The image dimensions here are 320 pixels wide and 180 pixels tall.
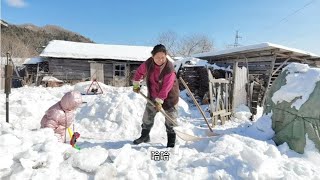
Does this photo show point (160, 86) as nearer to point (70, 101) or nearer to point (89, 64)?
point (70, 101)

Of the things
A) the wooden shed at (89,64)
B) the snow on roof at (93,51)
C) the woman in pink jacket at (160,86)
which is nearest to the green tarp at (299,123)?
the woman in pink jacket at (160,86)

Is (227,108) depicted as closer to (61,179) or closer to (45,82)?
(61,179)

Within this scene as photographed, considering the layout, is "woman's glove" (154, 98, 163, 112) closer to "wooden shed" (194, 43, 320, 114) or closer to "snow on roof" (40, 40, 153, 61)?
"wooden shed" (194, 43, 320, 114)

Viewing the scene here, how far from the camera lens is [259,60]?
45.0ft

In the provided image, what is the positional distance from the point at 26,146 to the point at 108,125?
3487 mm

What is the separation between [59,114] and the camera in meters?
4.32

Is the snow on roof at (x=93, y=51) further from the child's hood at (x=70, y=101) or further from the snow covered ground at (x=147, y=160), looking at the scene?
the snow covered ground at (x=147, y=160)

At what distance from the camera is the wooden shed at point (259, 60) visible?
35.7 ft

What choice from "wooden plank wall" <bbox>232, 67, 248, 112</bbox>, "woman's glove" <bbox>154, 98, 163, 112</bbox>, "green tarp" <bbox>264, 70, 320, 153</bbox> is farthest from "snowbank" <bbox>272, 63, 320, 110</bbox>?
"wooden plank wall" <bbox>232, 67, 248, 112</bbox>

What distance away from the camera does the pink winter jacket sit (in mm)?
4293

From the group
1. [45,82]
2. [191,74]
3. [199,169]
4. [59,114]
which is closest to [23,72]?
[45,82]

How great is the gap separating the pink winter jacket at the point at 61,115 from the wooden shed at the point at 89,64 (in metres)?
17.9

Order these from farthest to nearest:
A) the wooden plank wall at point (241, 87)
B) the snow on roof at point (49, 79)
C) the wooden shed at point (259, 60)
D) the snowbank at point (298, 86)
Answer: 1. the snow on roof at point (49, 79)
2. the wooden shed at point (259, 60)
3. the wooden plank wall at point (241, 87)
4. the snowbank at point (298, 86)

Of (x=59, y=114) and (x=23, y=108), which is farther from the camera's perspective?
(x=23, y=108)
